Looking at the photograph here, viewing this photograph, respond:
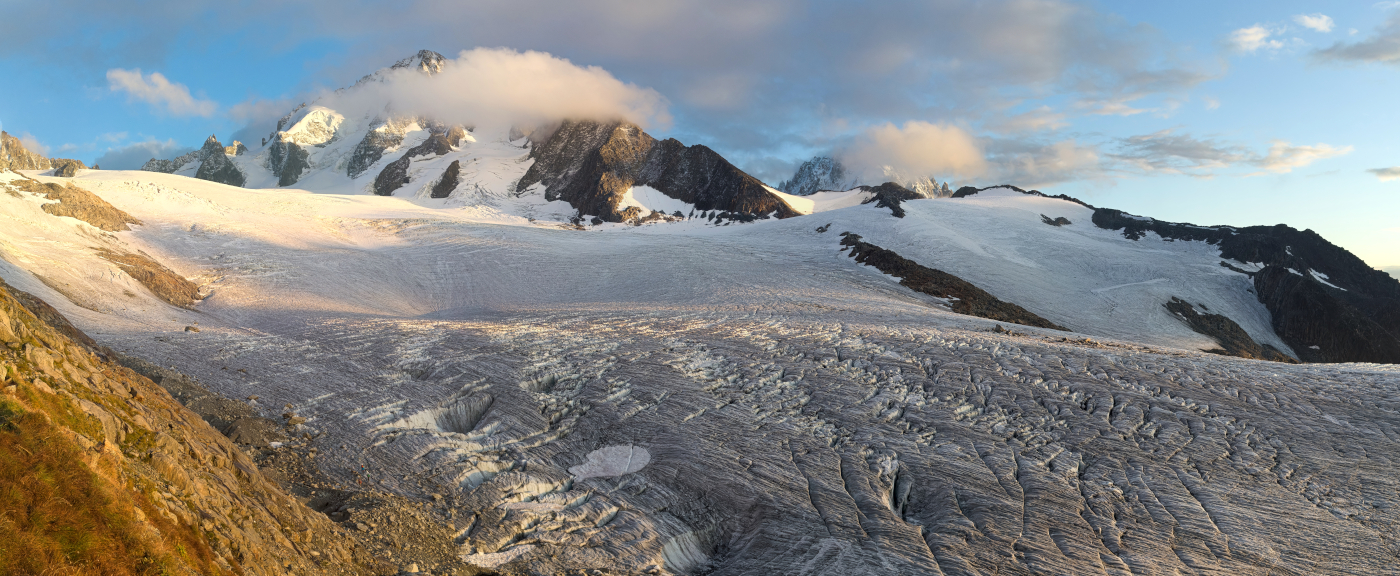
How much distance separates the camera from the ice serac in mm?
130875

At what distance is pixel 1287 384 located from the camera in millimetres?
16219

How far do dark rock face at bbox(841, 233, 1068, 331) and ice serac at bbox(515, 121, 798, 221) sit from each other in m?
81.4

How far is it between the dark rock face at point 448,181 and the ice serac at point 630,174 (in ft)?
48.3

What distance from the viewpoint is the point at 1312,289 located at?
50094mm

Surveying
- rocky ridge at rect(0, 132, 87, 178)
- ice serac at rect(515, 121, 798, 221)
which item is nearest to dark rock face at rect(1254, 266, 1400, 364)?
ice serac at rect(515, 121, 798, 221)

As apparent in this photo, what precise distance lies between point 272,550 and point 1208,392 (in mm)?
18991

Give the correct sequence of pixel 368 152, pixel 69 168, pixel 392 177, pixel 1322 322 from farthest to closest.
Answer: pixel 368 152 < pixel 392 177 < pixel 69 168 < pixel 1322 322

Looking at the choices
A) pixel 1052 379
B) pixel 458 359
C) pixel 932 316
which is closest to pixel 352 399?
pixel 458 359

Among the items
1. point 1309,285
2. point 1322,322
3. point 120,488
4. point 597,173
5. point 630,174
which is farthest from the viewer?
point 630,174

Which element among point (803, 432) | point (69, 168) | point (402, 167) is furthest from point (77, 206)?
point (402, 167)

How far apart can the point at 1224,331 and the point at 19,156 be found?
477ft

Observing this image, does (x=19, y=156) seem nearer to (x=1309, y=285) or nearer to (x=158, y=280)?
(x=158, y=280)

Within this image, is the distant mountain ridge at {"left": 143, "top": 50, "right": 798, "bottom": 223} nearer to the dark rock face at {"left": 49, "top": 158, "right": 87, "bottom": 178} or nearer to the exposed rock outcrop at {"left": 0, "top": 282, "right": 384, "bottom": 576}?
the dark rock face at {"left": 49, "top": 158, "right": 87, "bottom": 178}

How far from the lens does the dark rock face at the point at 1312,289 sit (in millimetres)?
47000
